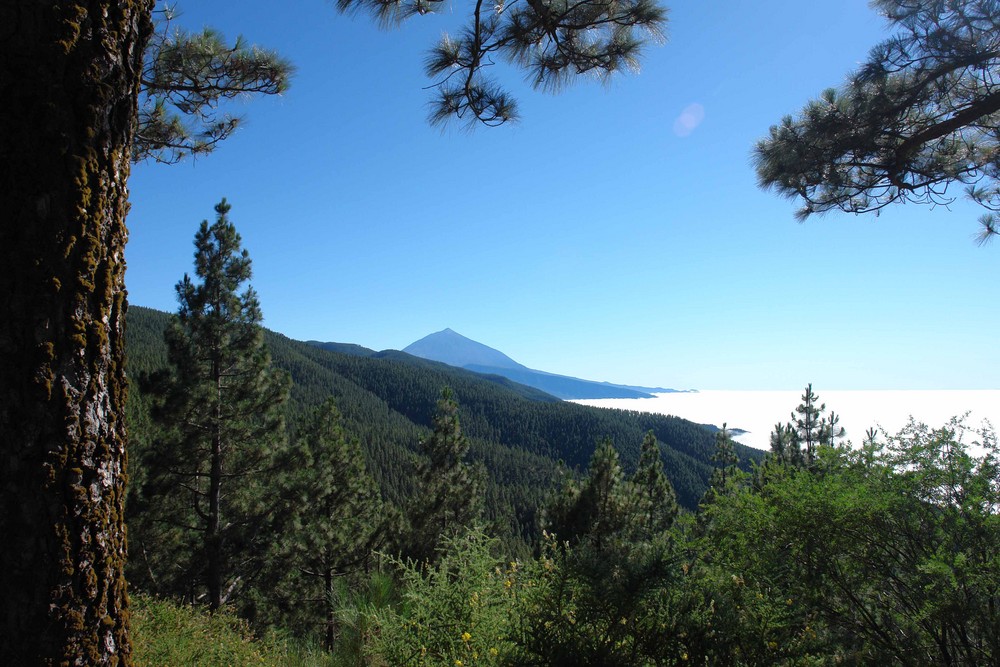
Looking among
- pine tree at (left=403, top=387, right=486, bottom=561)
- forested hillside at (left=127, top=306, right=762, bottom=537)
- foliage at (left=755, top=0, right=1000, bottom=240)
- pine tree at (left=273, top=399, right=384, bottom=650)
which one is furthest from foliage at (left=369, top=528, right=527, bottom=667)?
forested hillside at (left=127, top=306, right=762, bottom=537)

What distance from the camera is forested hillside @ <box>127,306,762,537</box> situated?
90.5 meters

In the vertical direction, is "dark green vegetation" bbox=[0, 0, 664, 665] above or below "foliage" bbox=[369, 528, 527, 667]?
above

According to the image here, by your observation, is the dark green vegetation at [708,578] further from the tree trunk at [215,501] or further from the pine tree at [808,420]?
the pine tree at [808,420]

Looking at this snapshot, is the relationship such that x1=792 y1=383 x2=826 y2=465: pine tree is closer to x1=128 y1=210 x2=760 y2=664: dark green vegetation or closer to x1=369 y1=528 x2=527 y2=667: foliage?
x1=128 y1=210 x2=760 y2=664: dark green vegetation

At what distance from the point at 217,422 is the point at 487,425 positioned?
14501 cm

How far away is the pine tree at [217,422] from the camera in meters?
10.6

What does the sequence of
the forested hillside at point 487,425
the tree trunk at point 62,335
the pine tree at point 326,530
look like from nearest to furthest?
the tree trunk at point 62,335
the pine tree at point 326,530
the forested hillside at point 487,425

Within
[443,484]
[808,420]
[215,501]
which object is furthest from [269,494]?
[808,420]

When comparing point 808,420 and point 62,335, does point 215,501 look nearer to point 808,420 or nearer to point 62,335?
point 62,335

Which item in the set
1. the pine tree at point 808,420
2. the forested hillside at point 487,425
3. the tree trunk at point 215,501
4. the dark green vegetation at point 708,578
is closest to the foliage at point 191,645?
the dark green vegetation at point 708,578

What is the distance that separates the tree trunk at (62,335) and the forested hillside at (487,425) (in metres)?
73.2

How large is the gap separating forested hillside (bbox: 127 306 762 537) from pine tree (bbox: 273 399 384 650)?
193 feet

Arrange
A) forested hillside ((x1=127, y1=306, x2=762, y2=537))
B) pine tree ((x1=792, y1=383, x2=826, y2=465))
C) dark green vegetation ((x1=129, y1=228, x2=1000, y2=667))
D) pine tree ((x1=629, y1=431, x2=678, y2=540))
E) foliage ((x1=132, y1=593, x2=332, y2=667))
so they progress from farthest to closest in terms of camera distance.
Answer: forested hillside ((x1=127, y1=306, x2=762, y2=537)), pine tree ((x1=792, y1=383, x2=826, y2=465)), pine tree ((x1=629, y1=431, x2=678, y2=540)), foliage ((x1=132, y1=593, x2=332, y2=667)), dark green vegetation ((x1=129, y1=228, x2=1000, y2=667))

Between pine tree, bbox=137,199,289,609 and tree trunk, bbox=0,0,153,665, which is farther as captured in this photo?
pine tree, bbox=137,199,289,609
